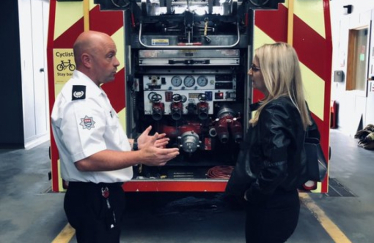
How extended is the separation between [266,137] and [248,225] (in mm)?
560

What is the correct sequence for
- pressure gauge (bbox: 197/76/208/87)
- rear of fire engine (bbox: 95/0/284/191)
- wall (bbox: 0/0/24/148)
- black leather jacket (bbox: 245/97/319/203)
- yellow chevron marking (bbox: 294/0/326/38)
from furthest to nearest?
wall (bbox: 0/0/24/148), pressure gauge (bbox: 197/76/208/87), rear of fire engine (bbox: 95/0/284/191), yellow chevron marking (bbox: 294/0/326/38), black leather jacket (bbox: 245/97/319/203)

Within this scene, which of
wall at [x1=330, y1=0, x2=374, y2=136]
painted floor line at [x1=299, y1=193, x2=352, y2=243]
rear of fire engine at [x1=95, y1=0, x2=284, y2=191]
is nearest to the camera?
rear of fire engine at [x1=95, y1=0, x2=284, y2=191]

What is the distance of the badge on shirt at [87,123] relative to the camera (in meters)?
2.10

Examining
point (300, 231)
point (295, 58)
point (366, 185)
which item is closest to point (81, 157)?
point (295, 58)

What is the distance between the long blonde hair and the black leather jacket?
57mm

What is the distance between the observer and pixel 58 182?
149 inches

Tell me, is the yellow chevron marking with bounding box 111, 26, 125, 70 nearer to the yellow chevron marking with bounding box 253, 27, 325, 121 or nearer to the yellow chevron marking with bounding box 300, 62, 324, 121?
the yellow chevron marking with bounding box 253, 27, 325, 121

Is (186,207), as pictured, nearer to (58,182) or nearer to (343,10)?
(58,182)

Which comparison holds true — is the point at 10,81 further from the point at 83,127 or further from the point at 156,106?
the point at 83,127

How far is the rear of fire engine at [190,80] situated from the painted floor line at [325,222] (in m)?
1.08

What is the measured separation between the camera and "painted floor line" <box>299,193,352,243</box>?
4.01 m

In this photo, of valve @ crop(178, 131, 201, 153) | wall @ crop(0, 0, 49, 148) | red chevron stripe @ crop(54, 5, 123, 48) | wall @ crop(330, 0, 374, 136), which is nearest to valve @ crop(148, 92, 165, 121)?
valve @ crop(178, 131, 201, 153)

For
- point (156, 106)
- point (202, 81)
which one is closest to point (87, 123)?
point (156, 106)

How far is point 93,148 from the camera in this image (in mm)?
2105
